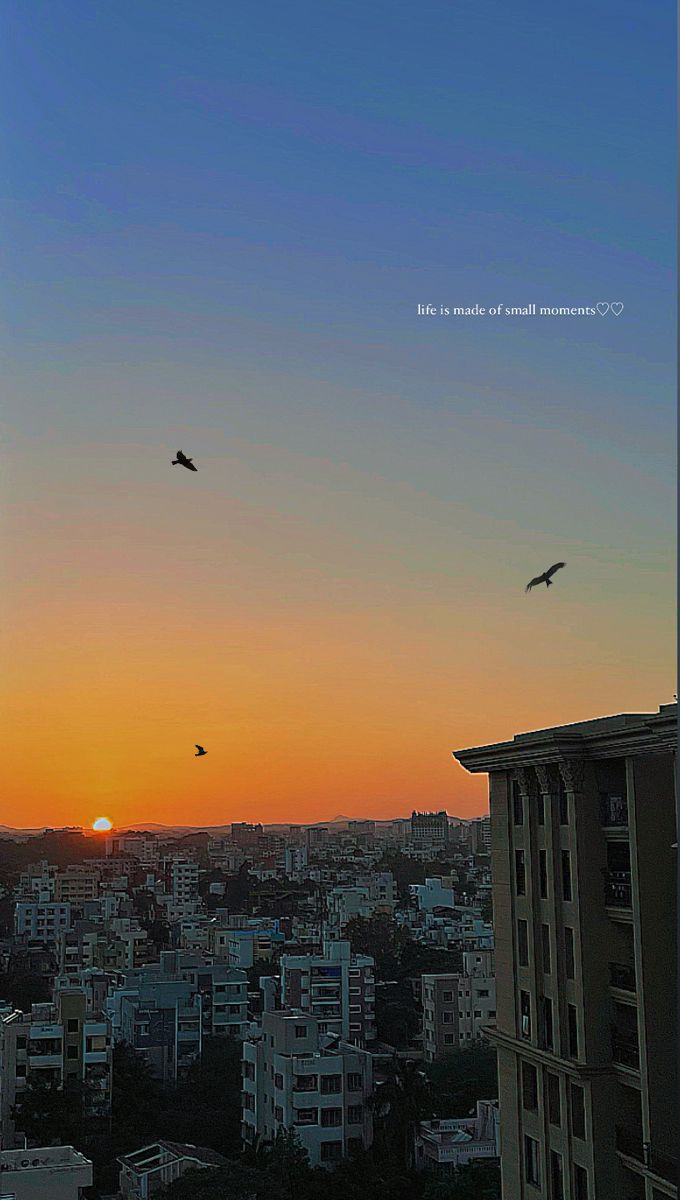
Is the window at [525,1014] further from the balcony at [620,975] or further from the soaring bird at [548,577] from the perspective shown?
the soaring bird at [548,577]

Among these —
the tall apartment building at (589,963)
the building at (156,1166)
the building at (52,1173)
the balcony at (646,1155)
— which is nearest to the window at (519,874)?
the tall apartment building at (589,963)

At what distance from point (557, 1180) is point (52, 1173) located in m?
0.64

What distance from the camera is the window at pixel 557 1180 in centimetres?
166

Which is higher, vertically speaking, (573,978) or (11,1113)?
(573,978)

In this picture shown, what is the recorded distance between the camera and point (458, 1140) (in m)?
1.65

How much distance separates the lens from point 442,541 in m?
1.76

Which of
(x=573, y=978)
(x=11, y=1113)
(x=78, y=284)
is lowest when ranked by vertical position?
(x=11, y=1113)

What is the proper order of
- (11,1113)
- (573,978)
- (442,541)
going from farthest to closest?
(442,541) → (573,978) → (11,1113)

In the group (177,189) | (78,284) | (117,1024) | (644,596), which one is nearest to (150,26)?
(177,189)

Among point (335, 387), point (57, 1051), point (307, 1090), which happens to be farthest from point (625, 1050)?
point (335, 387)

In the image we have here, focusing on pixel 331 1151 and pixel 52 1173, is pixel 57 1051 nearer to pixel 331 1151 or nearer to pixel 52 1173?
pixel 52 1173

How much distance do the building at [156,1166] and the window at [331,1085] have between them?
0.52ft

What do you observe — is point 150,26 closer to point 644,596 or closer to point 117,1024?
point 644,596

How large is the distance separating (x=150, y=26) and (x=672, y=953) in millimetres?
1399
